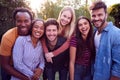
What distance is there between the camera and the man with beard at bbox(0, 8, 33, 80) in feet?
15.2

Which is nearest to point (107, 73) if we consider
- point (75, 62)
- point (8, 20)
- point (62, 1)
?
point (75, 62)

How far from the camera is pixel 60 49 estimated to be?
489 centimetres

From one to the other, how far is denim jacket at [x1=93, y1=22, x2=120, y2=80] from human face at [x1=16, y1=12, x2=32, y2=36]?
3.65 feet

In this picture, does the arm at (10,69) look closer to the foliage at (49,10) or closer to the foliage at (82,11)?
the foliage at (49,10)

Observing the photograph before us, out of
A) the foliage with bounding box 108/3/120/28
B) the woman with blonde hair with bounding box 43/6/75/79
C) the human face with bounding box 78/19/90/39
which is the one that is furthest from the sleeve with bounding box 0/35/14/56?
the foliage with bounding box 108/3/120/28

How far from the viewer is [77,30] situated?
4.87 m

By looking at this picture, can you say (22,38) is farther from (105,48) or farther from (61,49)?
(105,48)

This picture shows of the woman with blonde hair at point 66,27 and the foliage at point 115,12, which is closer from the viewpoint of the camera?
the woman with blonde hair at point 66,27

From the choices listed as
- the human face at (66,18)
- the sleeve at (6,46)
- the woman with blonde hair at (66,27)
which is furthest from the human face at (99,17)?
the sleeve at (6,46)

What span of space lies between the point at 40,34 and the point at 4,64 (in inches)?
27.3

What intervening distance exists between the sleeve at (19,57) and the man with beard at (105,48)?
3.38 ft

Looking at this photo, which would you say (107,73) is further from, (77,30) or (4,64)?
(4,64)

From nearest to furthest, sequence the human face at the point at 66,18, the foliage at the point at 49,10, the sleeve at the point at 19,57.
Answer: the sleeve at the point at 19,57, the human face at the point at 66,18, the foliage at the point at 49,10

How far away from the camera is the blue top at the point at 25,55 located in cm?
461
